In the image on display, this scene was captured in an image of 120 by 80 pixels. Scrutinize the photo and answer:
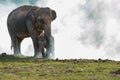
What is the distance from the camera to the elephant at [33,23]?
39.5 meters

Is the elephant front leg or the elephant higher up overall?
the elephant

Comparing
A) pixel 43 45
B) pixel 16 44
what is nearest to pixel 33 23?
pixel 43 45

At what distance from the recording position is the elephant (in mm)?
39469

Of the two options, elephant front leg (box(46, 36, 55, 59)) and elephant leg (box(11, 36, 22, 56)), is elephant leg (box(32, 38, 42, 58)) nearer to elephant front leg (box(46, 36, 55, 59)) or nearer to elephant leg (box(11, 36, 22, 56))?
elephant front leg (box(46, 36, 55, 59))

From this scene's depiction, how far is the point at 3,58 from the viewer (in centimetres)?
3812

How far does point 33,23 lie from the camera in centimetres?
3969

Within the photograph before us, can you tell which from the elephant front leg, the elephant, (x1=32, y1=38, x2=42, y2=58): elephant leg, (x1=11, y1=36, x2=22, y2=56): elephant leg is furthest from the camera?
(x1=11, y1=36, x2=22, y2=56): elephant leg

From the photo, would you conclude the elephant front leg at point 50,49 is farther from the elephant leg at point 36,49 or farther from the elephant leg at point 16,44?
the elephant leg at point 16,44

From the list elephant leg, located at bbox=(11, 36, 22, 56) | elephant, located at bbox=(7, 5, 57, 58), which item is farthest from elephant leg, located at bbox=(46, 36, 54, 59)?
elephant leg, located at bbox=(11, 36, 22, 56)

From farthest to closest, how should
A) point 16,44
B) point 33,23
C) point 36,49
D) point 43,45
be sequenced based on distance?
1. point 16,44
2. point 33,23
3. point 36,49
4. point 43,45

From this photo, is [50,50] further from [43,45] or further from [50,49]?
[43,45]

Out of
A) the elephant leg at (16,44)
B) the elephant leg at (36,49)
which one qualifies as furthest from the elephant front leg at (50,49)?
the elephant leg at (16,44)

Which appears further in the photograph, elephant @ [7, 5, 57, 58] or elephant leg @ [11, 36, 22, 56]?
elephant leg @ [11, 36, 22, 56]

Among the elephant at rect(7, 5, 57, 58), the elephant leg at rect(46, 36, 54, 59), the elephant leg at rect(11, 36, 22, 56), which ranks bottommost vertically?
the elephant leg at rect(46, 36, 54, 59)
